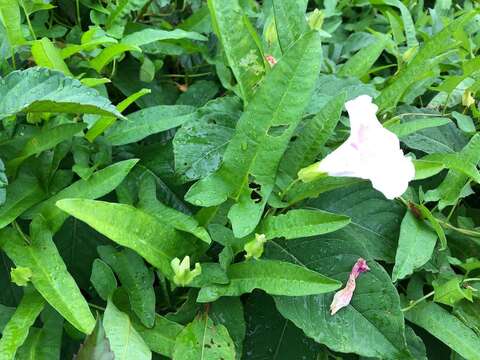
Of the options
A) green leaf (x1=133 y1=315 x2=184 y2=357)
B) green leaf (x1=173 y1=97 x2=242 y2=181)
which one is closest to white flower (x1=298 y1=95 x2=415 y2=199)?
green leaf (x1=173 y1=97 x2=242 y2=181)

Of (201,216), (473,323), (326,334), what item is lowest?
(473,323)

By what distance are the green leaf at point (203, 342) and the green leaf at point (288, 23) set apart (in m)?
0.42

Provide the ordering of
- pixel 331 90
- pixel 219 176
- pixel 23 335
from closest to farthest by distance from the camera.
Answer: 1. pixel 23 335
2. pixel 219 176
3. pixel 331 90

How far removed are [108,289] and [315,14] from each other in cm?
53

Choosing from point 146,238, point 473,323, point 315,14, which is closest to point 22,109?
point 146,238

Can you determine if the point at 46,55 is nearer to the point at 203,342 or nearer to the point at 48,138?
the point at 48,138

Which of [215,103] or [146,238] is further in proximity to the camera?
[215,103]

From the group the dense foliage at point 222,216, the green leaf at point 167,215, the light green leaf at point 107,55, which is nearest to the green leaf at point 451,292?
the dense foliage at point 222,216

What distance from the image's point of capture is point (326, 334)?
28.7 inches

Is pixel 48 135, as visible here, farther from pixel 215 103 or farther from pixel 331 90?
pixel 331 90

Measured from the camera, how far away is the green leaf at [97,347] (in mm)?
633

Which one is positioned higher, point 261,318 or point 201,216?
point 201,216

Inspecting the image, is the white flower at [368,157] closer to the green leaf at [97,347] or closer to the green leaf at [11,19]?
the green leaf at [97,347]

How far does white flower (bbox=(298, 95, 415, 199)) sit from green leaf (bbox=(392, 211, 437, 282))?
4.4 inches
